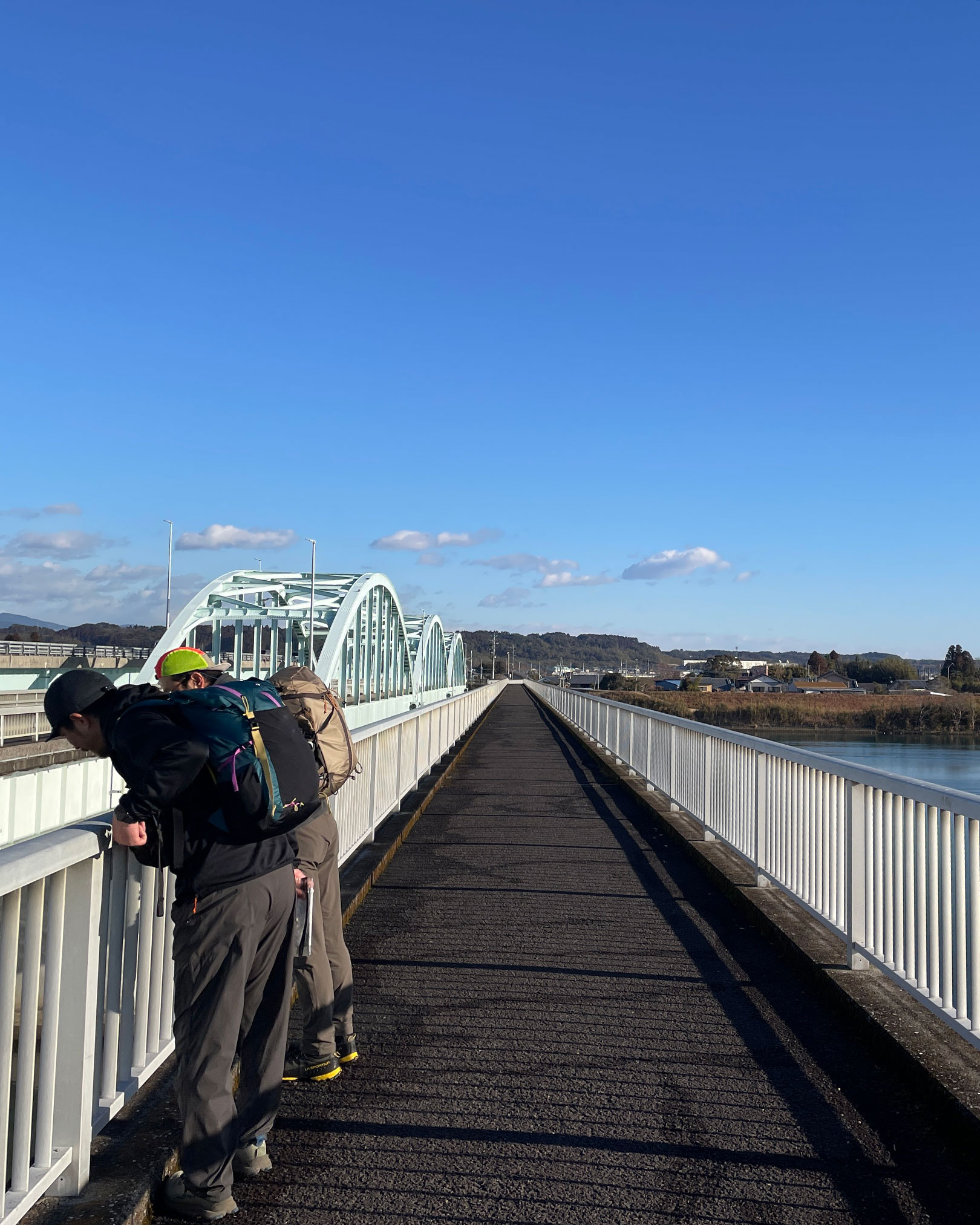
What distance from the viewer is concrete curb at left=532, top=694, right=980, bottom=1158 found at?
338 centimetres

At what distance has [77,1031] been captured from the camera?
2.68 meters

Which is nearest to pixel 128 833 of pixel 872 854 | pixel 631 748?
pixel 872 854

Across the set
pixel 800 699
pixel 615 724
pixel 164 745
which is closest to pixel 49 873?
pixel 164 745

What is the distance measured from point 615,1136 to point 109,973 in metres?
1.66

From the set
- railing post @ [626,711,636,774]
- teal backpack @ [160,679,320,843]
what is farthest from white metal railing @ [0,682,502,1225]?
railing post @ [626,711,636,774]

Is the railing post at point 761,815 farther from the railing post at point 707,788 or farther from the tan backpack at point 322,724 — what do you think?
the tan backpack at point 322,724

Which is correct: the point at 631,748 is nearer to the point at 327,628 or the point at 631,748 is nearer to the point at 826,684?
the point at 327,628

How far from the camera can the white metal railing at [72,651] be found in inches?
1774

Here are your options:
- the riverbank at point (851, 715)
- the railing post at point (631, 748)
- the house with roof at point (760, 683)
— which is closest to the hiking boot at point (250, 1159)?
the railing post at point (631, 748)

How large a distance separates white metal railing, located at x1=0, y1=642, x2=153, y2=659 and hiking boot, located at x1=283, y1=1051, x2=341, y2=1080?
41.4m

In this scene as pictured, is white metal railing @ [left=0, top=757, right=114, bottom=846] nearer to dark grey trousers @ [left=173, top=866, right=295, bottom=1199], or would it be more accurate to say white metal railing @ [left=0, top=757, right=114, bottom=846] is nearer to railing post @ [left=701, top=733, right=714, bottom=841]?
railing post @ [left=701, top=733, right=714, bottom=841]

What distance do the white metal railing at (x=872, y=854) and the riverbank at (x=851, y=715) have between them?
27.2m

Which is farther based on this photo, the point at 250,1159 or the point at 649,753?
the point at 649,753

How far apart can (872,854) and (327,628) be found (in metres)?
55.8
